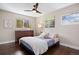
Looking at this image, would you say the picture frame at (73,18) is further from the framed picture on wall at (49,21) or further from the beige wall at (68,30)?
the framed picture on wall at (49,21)

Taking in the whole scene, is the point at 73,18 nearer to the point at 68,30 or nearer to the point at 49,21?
the point at 68,30

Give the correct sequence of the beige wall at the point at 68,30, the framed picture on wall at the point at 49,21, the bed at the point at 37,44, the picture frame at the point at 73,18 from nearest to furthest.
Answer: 1. the picture frame at the point at 73,18
2. the beige wall at the point at 68,30
3. the bed at the point at 37,44
4. the framed picture on wall at the point at 49,21

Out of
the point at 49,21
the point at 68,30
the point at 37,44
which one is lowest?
the point at 37,44

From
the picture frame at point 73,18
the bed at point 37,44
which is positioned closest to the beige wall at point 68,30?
the picture frame at point 73,18

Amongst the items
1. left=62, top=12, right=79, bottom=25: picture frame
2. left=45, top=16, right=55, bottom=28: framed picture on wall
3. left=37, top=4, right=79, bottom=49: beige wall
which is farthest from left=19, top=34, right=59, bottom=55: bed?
left=62, top=12, right=79, bottom=25: picture frame

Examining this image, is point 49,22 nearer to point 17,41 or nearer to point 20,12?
point 20,12

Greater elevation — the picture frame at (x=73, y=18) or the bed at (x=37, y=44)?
the picture frame at (x=73, y=18)

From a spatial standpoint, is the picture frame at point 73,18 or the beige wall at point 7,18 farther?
the beige wall at point 7,18

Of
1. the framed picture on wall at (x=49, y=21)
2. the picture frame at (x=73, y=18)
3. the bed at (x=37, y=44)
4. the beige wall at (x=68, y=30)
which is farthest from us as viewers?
the framed picture on wall at (x=49, y=21)

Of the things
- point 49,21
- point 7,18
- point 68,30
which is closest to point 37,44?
point 49,21

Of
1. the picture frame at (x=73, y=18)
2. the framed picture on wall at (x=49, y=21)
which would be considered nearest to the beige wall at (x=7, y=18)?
the framed picture on wall at (x=49, y=21)

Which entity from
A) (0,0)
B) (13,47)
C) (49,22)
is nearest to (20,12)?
(0,0)

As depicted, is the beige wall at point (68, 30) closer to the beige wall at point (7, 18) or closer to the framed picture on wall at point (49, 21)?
the framed picture on wall at point (49, 21)

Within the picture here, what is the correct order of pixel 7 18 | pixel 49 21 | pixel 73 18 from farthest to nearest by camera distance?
pixel 49 21 → pixel 7 18 → pixel 73 18
